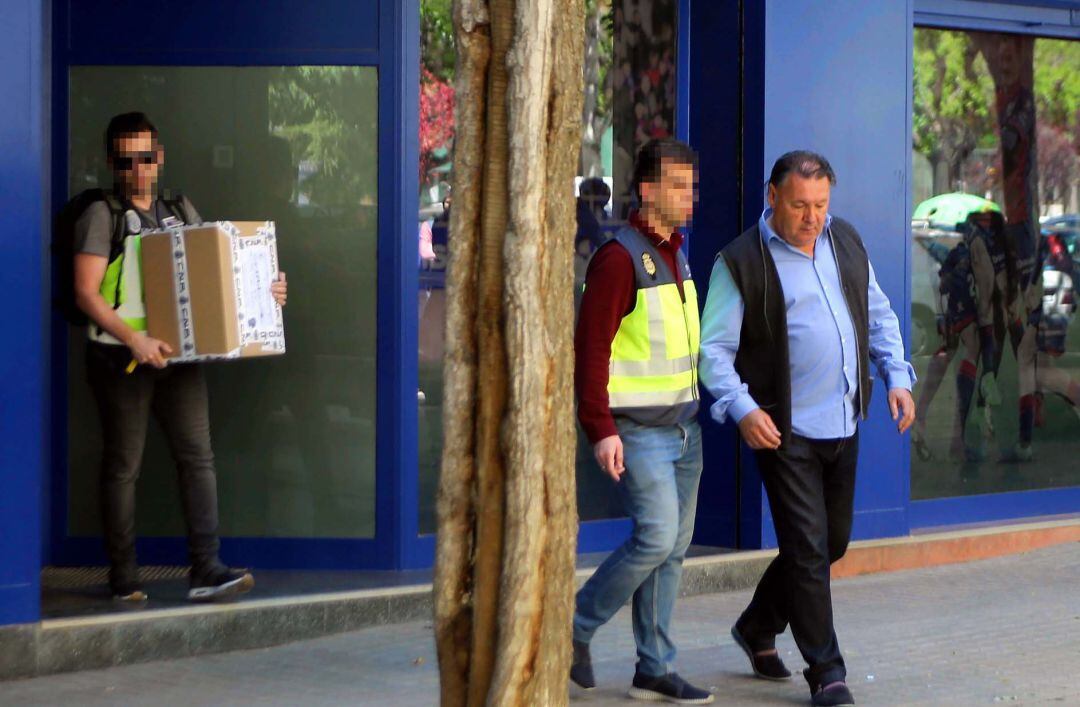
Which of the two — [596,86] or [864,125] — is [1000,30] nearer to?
[864,125]

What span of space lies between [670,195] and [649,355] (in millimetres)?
545

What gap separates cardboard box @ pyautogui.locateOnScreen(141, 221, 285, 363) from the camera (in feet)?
20.6

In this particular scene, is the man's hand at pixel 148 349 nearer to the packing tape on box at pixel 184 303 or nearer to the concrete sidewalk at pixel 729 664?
the packing tape on box at pixel 184 303

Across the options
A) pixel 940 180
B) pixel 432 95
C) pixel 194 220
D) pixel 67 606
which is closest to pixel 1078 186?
pixel 940 180

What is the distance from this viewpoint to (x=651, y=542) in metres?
5.52

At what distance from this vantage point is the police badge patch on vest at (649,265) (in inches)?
218

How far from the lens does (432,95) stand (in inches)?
297

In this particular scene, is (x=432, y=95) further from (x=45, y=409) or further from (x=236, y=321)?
(x=45, y=409)

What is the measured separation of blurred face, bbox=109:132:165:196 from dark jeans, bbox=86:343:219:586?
0.66 metres

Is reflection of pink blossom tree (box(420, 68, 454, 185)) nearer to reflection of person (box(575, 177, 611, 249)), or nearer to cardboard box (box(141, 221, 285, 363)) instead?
reflection of person (box(575, 177, 611, 249))

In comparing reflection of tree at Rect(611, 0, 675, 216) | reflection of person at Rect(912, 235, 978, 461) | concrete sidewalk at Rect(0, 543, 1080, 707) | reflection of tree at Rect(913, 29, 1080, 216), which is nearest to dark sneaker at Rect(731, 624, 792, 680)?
concrete sidewalk at Rect(0, 543, 1080, 707)

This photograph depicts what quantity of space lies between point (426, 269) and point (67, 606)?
85.2 inches

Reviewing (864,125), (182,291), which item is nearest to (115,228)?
(182,291)

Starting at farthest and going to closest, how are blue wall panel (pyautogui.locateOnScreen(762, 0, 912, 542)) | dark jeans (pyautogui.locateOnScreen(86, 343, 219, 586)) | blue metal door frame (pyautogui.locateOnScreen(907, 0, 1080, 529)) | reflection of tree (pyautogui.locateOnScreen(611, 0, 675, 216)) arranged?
1. blue metal door frame (pyautogui.locateOnScreen(907, 0, 1080, 529))
2. reflection of tree (pyautogui.locateOnScreen(611, 0, 675, 216))
3. blue wall panel (pyautogui.locateOnScreen(762, 0, 912, 542))
4. dark jeans (pyautogui.locateOnScreen(86, 343, 219, 586))
